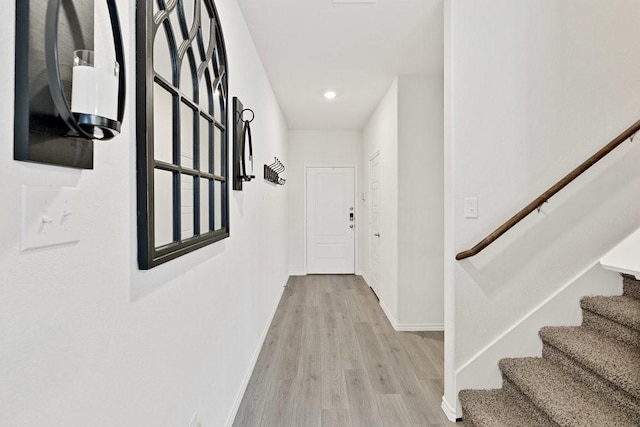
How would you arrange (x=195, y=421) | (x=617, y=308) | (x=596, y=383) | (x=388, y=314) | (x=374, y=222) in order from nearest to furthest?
Result: (x=195, y=421) → (x=596, y=383) → (x=617, y=308) → (x=388, y=314) → (x=374, y=222)

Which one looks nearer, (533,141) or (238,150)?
(533,141)

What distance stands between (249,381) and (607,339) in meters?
2.18

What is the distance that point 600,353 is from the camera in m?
1.77

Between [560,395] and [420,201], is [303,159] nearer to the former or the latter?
[420,201]

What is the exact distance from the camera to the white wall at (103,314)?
60cm

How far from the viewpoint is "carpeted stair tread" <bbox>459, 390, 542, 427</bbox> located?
184 cm

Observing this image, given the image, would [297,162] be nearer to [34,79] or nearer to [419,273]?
[419,273]

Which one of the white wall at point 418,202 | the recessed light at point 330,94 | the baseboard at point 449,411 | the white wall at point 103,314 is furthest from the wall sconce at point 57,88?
the recessed light at point 330,94

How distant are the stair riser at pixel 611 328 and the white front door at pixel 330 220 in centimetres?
439

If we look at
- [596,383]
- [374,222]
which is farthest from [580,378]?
[374,222]

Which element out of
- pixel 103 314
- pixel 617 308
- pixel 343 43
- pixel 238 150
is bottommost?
pixel 617 308

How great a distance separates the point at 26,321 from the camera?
0.63 m

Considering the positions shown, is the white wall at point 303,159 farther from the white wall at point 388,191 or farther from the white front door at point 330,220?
the white wall at point 388,191

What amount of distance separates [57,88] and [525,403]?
2337mm
